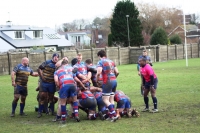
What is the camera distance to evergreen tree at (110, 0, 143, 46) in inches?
2640

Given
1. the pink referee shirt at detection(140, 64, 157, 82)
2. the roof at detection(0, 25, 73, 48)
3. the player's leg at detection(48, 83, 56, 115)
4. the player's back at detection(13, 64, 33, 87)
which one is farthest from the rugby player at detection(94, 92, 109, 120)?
the roof at detection(0, 25, 73, 48)

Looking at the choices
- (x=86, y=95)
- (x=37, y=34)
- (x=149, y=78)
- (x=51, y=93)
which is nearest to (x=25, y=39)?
(x=37, y=34)

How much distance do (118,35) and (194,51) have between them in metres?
16.0

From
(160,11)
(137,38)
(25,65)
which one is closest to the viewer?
(25,65)

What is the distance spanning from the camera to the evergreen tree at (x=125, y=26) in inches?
2640

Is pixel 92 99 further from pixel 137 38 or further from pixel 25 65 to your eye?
pixel 137 38


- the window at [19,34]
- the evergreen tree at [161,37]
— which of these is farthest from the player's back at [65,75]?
the window at [19,34]

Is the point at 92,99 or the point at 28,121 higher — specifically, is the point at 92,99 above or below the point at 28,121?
above

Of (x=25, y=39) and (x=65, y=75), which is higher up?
(x=25, y=39)

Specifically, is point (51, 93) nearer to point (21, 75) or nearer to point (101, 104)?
point (21, 75)

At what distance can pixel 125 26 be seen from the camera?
67375 millimetres

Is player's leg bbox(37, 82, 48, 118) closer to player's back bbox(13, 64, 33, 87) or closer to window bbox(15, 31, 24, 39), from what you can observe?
player's back bbox(13, 64, 33, 87)

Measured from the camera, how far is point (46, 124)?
1044 centimetres

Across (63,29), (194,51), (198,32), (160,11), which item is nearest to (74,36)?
(63,29)
